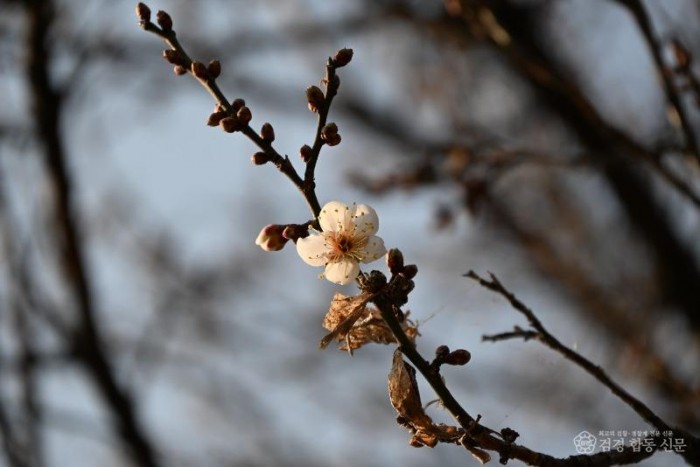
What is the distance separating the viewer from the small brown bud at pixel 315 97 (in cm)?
139

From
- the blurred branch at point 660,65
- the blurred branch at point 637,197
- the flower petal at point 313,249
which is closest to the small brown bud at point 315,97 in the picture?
the flower petal at point 313,249

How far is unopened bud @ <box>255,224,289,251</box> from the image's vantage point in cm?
136

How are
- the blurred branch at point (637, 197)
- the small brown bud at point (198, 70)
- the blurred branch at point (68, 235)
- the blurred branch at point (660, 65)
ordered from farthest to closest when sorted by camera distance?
1. the blurred branch at point (637, 197)
2. the blurred branch at point (68, 235)
3. the blurred branch at point (660, 65)
4. the small brown bud at point (198, 70)

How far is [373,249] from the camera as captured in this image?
4.57ft

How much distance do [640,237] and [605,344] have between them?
2.60ft

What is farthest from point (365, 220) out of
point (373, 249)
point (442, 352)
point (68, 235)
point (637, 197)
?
point (637, 197)

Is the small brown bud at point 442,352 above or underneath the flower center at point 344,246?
underneath

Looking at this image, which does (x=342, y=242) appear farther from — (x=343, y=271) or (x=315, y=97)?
(x=315, y=97)

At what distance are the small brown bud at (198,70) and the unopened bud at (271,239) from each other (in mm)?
295

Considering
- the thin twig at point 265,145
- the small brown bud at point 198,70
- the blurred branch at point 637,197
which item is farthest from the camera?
the blurred branch at point 637,197

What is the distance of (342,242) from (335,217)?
0.16ft

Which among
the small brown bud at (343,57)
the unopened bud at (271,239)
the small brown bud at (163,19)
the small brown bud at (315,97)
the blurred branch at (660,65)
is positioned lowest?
the unopened bud at (271,239)

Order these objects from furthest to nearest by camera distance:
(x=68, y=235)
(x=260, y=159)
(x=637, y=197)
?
(x=637, y=197) < (x=68, y=235) < (x=260, y=159)

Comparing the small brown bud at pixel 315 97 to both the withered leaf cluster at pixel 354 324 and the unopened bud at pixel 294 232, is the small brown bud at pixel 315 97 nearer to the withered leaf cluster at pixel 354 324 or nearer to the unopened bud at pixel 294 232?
the unopened bud at pixel 294 232
